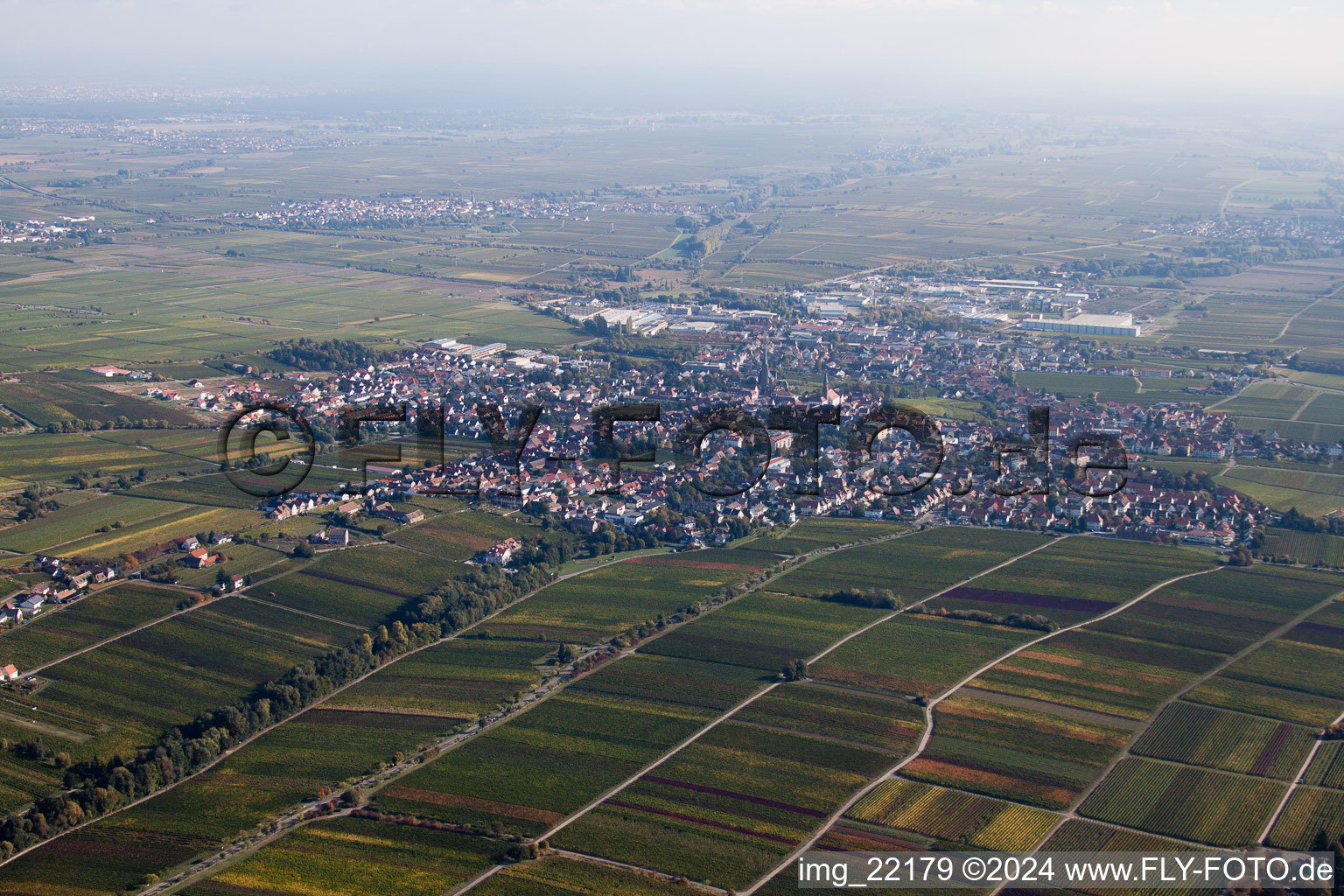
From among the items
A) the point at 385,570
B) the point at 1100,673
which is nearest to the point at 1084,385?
the point at 1100,673

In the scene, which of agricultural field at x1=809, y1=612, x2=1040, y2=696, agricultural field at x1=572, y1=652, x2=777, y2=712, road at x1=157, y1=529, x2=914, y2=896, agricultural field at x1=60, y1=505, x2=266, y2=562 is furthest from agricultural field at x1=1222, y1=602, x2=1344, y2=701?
agricultural field at x1=60, y1=505, x2=266, y2=562

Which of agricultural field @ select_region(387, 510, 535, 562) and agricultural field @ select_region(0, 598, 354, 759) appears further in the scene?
agricultural field @ select_region(387, 510, 535, 562)

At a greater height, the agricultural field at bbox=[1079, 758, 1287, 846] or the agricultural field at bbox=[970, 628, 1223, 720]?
the agricultural field at bbox=[970, 628, 1223, 720]

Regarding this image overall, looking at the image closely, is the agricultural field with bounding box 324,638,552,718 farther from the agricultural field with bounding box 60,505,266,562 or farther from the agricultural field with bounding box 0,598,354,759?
the agricultural field with bounding box 60,505,266,562

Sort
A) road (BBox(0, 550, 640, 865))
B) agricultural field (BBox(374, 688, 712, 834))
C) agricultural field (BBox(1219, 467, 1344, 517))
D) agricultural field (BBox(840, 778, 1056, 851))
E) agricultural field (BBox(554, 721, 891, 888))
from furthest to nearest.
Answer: agricultural field (BBox(1219, 467, 1344, 517)) → agricultural field (BBox(374, 688, 712, 834)) → road (BBox(0, 550, 640, 865)) → agricultural field (BBox(840, 778, 1056, 851)) → agricultural field (BBox(554, 721, 891, 888))

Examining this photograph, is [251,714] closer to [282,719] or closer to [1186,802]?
[282,719]

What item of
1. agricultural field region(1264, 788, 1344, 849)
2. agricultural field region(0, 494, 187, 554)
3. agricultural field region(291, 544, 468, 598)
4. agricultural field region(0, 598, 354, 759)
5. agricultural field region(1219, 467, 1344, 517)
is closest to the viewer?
agricultural field region(1264, 788, 1344, 849)
